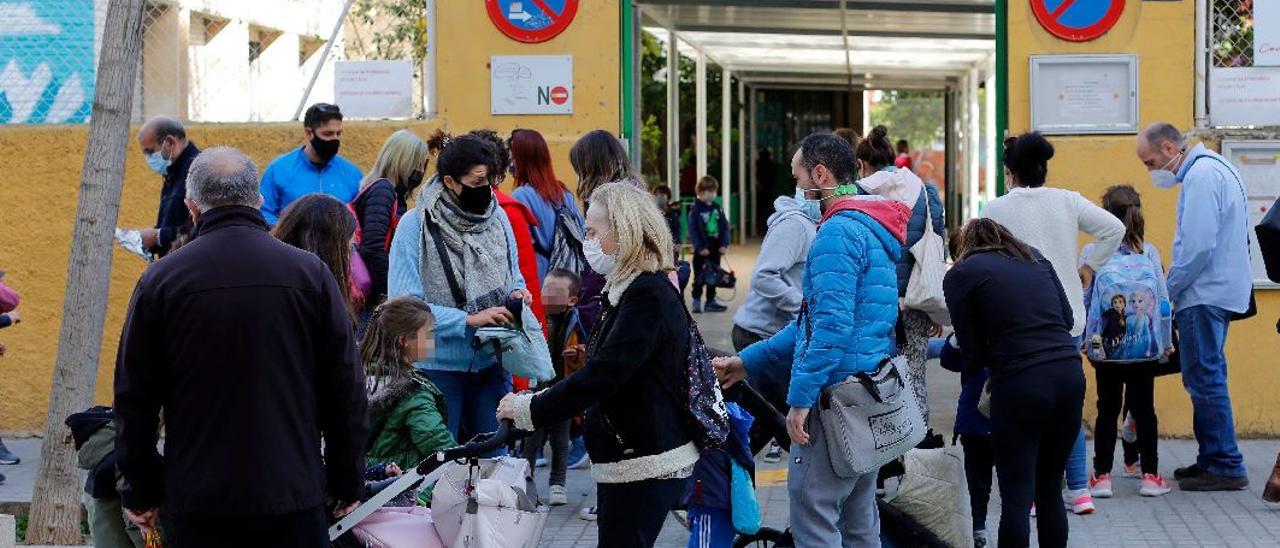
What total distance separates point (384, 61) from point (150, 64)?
1.66 metres

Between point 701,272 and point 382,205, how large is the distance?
10.0m

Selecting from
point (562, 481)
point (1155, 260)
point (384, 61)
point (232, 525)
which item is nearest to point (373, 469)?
point (232, 525)

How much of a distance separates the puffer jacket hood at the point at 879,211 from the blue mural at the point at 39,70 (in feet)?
21.2

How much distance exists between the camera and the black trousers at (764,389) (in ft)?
21.5

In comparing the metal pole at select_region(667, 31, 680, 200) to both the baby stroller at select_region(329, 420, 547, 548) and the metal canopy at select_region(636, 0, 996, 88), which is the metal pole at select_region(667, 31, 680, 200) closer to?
the metal canopy at select_region(636, 0, 996, 88)

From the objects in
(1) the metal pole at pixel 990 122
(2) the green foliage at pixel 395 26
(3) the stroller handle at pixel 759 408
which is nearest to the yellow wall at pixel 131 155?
(2) the green foliage at pixel 395 26

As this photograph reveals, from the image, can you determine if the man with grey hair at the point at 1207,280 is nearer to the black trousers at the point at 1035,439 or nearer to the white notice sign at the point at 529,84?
the black trousers at the point at 1035,439

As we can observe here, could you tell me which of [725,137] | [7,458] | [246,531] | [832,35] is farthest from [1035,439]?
[725,137]

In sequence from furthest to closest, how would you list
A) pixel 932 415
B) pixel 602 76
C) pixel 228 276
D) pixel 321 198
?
pixel 932 415
pixel 602 76
pixel 321 198
pixel 228 276

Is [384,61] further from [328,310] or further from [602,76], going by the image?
[328,310]

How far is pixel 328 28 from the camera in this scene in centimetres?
1126

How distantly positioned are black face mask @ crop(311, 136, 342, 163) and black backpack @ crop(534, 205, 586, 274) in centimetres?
111

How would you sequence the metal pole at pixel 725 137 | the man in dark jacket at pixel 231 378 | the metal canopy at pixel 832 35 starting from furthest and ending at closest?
1. the metal pole at pixel 725 137
2. the metal canopy at pixel 832 35
3. the man in dark jacket at pixel 231 378

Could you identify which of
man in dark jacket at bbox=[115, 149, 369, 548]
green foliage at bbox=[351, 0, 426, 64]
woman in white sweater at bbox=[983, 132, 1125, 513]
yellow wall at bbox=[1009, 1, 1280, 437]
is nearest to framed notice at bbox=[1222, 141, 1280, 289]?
yellow wall at bbox=[1009, 1, 1280, 437]
